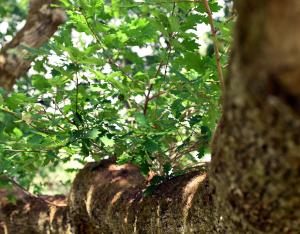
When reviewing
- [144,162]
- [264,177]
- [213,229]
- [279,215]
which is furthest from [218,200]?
[144,162]

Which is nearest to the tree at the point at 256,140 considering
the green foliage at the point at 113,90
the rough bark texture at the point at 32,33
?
the green foliage at the point at 113,90

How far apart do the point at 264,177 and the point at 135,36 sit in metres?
1.57

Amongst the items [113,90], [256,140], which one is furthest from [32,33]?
[256,140]

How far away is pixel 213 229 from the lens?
1.90 m

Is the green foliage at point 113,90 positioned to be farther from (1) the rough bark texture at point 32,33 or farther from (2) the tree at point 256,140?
(1) the rough bark texture at point 32,33

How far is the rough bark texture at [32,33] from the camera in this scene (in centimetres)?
457

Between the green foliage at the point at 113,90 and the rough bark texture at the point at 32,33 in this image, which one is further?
the rough bark texture at the point at 32,33

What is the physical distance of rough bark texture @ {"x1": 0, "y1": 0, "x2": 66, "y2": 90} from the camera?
15.0ft

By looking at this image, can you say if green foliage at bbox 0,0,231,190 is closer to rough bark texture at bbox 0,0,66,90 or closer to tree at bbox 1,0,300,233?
tree at bbox 1,0,300,233

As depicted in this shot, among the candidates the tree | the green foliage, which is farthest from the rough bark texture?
the tree

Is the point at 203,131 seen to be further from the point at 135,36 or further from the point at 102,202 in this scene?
the point at 102,202

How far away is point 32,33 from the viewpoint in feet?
15.1

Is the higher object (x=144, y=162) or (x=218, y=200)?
(x=144, y=162)

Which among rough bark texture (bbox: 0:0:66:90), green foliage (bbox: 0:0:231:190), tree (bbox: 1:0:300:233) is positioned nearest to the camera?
tree (bbox: 1:0:300:233)
